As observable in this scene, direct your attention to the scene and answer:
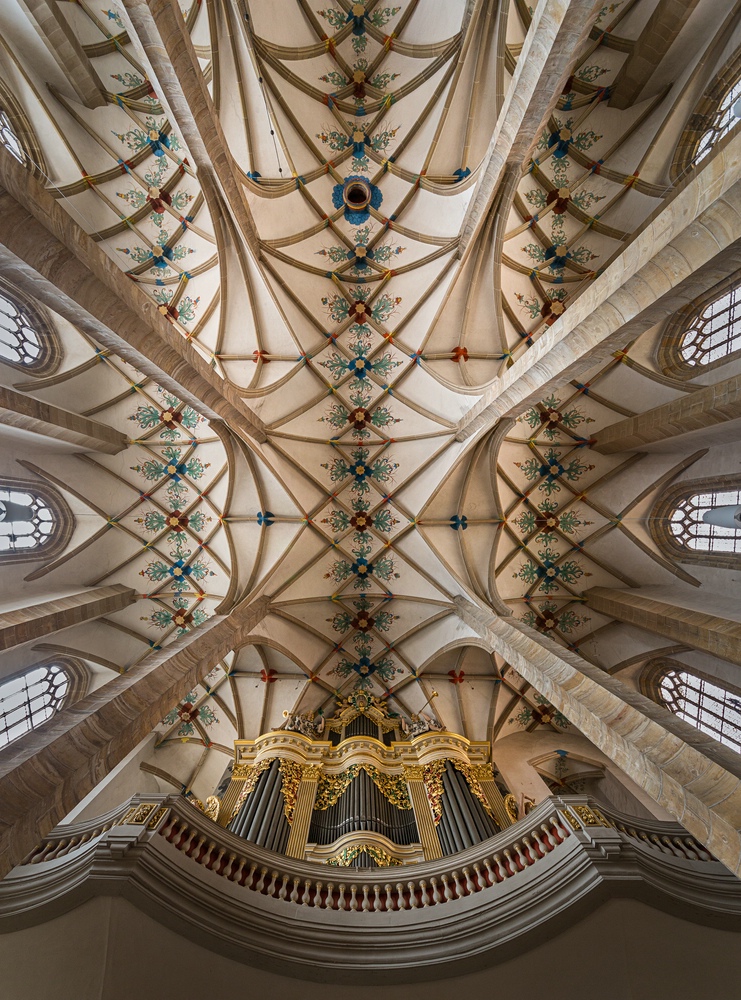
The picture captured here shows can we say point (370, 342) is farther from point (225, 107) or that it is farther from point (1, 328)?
point (1, 328)

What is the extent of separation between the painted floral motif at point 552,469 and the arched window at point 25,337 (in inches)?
461

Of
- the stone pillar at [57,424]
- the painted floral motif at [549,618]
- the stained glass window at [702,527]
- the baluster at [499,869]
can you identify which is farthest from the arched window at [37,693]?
the stained glass window at [702,527]

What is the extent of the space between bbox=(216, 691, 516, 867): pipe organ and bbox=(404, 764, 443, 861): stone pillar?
0.8 inches

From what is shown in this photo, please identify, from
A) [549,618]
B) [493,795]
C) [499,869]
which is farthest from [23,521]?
[549,618]

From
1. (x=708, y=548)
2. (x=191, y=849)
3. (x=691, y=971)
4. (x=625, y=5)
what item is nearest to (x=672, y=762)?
(x=691, y=971)

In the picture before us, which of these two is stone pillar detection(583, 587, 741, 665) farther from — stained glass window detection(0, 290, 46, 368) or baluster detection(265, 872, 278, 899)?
stained glass window detection(0, 290, 46, 368)

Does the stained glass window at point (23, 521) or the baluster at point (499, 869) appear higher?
the stained glass window at point (23, 521)

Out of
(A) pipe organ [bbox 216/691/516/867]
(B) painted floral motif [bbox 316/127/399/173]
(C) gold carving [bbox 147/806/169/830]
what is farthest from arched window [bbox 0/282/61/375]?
(A) pipe organ [bbox 216/691/516/867]

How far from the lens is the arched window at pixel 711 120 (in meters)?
9.19

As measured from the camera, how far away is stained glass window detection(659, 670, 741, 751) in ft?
34.7

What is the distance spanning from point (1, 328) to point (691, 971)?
596 inches

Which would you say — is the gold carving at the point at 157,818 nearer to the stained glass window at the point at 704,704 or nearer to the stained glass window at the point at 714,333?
the stained glass window at the point at 704,704

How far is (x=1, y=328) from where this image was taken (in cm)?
1078

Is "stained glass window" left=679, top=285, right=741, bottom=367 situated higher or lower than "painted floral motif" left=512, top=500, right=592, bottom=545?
higher
